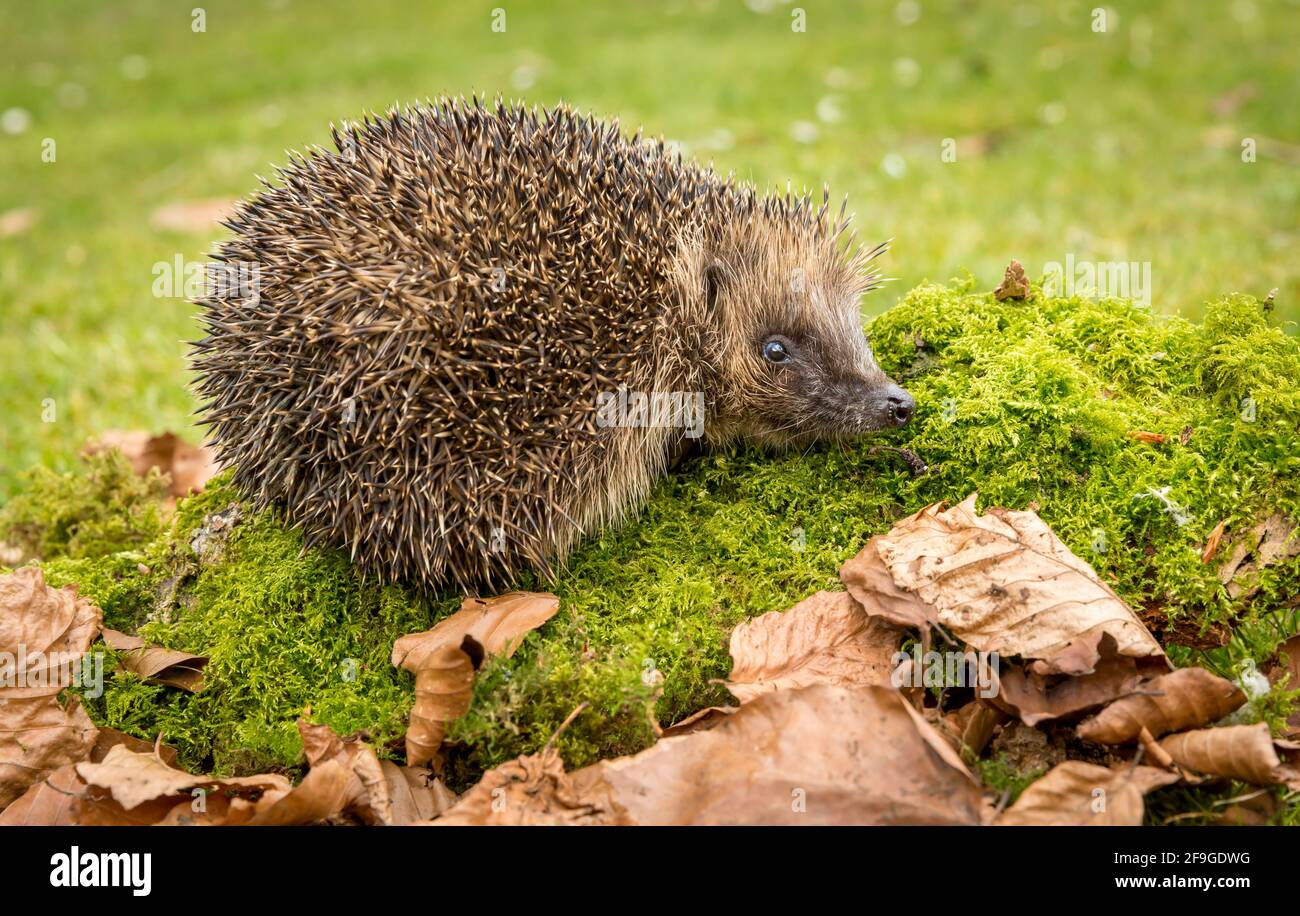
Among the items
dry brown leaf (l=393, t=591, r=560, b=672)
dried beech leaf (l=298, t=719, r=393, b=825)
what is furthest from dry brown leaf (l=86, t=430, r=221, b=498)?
dried beech leaf (l=298, t=719, r=393, b=825)

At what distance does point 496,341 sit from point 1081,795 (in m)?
2.83

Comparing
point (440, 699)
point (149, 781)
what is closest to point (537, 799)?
point (440, 699)

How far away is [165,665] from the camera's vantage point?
4836 mm

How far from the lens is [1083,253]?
396 inches

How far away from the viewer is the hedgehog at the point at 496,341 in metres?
4.39

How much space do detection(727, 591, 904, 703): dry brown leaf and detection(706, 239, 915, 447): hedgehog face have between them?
1.10m

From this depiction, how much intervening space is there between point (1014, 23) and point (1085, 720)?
17213mm

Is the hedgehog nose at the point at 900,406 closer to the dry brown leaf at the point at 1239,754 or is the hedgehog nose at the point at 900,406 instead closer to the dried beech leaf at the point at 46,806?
the dry brown leaf at the point at 1239,754

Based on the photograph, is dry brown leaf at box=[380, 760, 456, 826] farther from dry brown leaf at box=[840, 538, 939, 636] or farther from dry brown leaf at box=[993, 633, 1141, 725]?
dry brown leaf at box=[993, 633, 1141, 725]

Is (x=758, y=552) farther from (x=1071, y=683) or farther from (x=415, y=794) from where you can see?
(x=415, y=794)

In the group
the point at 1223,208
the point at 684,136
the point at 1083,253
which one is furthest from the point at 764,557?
the point at 684,136

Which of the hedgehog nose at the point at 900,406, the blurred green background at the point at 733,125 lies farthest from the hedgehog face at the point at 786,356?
the blurred green background at the point at 733,125

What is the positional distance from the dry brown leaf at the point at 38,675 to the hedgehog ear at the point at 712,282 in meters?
3.39

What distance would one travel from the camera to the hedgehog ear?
17.5 ft
